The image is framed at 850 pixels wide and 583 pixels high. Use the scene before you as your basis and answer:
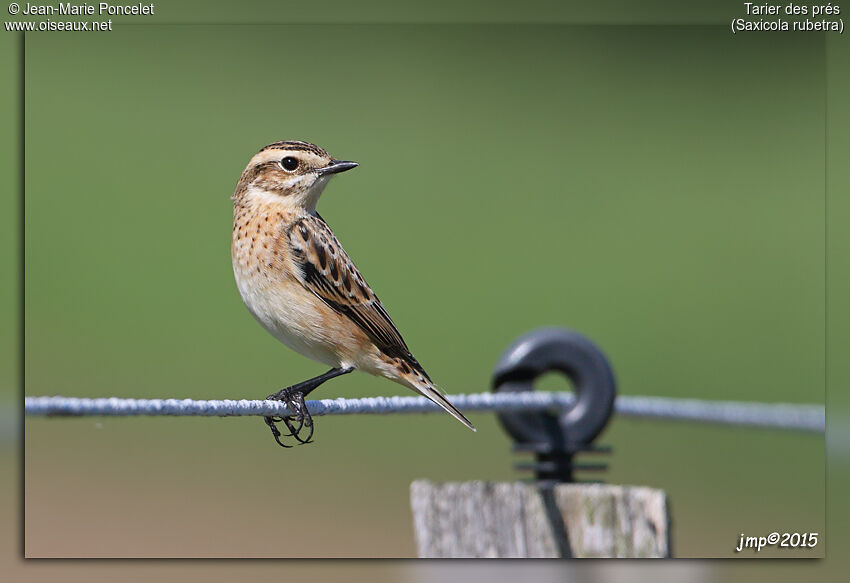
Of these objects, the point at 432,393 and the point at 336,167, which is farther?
the point at 336,167

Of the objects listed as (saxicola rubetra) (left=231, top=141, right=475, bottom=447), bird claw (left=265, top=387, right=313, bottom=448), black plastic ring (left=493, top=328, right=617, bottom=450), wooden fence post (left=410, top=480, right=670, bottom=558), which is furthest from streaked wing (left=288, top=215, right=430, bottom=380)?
wooden fence post (left=410, top=480, right=670, bottom=558)

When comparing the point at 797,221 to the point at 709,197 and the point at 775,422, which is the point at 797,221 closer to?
the point at 709,197

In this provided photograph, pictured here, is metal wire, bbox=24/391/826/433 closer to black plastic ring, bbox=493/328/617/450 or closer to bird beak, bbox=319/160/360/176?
black plastic ring, bbox=493/328/617/450

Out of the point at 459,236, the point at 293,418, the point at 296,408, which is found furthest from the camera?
the point at 459,236

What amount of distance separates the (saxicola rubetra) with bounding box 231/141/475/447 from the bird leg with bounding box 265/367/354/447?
0.18ft

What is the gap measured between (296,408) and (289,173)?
45.0 inches

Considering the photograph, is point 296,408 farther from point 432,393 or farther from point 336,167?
point 336,167

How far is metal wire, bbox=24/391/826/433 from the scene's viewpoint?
10.9 feet

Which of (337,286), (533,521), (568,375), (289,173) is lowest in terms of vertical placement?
(533,521)

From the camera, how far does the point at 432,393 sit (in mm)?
4629

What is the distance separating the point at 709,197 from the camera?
11.4 m

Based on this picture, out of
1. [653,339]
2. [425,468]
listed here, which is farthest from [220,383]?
[653,339]

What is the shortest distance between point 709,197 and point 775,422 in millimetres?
6555

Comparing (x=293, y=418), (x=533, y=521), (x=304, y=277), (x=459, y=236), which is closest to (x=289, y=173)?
(x=304, y=277)
